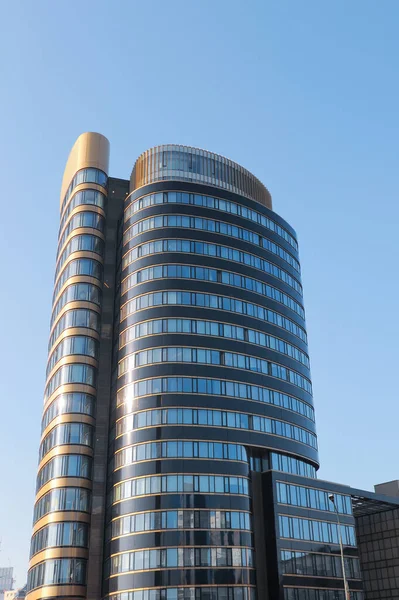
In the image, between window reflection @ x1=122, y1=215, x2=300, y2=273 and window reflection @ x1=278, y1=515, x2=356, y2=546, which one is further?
window reflection @ x1=122, y1=215, x2=300, y2=273

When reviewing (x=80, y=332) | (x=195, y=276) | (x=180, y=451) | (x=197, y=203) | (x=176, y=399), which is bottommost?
(x=180, y=451)

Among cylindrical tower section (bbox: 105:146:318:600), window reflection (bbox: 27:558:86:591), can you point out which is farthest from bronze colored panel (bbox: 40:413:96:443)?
window reflection (bbox: 27:558:86:591)

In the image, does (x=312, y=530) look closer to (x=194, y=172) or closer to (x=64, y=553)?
(x=64, y=553)

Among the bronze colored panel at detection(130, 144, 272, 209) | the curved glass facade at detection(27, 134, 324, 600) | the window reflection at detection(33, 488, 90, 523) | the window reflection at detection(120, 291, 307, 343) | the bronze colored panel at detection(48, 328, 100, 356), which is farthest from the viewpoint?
the bronze colored panel at detection(130, 144, 272, 209)

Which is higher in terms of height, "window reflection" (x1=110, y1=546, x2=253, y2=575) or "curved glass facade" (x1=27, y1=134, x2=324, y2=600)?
"curved glass facade" (x1=27, y1=134, x2=324, y2=600)

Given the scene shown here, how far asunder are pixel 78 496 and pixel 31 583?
14.1 m

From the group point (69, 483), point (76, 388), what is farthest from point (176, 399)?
point (69, 483)

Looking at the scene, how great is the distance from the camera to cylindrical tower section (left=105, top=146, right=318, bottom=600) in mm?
79938

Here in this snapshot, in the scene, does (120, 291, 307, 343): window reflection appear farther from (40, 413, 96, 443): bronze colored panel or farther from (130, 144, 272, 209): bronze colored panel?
(130, 144, 272, 209): bronze colored panel

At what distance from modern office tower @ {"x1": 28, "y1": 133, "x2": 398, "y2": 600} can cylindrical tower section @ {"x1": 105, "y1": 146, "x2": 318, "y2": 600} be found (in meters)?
0.22

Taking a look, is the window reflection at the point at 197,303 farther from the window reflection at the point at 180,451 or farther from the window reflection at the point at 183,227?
the window reflection at the point at 180,451

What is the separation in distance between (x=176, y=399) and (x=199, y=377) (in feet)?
14.9

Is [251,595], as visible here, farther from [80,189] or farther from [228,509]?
[80,189]

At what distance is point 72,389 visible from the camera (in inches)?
3792
